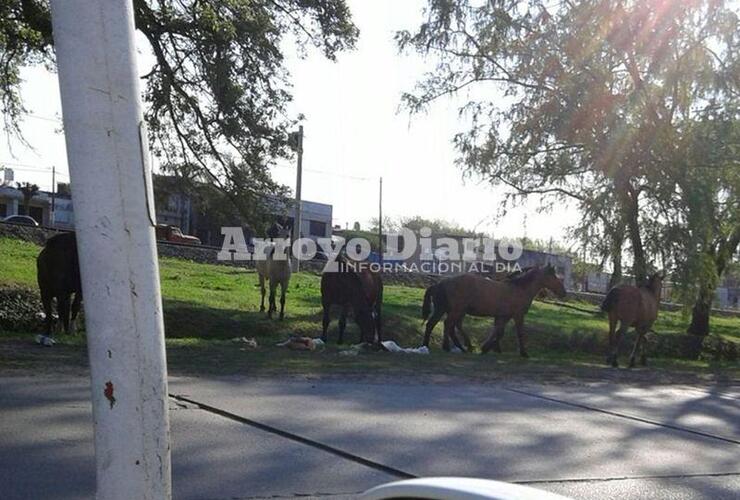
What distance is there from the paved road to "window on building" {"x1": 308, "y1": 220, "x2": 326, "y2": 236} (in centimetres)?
7109

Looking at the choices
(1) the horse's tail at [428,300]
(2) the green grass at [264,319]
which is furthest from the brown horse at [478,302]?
(2) the green grass at [264,319]

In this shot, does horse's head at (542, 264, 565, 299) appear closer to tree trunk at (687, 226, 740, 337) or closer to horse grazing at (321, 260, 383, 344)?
horse grazing at (321, 260, 383, 344)

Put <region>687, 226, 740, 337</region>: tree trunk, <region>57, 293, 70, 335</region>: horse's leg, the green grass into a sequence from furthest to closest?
1. <region>687, 226, 740, 337</region>: tree trunk
2. the green grass
3. <region>57, 293, 70, 335</region>: horse's leg

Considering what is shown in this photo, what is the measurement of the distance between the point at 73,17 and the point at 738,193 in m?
20.2

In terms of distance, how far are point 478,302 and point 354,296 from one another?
9.10ft

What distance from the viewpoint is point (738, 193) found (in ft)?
67.3

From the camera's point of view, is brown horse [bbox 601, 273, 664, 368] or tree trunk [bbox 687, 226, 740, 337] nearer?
brown horse [bbox 601, 273, 664, 368]

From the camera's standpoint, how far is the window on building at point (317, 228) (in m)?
81.2

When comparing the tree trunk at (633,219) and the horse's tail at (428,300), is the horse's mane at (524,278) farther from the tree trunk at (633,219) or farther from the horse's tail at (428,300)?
the tree trunk at (633,219)

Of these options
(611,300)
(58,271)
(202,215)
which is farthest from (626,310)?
(58,271)

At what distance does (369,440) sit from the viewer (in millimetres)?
7168

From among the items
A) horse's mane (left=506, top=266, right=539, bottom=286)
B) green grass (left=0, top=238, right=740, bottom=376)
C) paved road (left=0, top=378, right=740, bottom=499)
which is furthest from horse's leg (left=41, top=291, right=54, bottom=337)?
horse's mane (left=506, top=266, right=539, bottom=286)

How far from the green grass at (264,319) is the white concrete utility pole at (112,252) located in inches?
356

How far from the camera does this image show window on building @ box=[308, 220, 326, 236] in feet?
266
